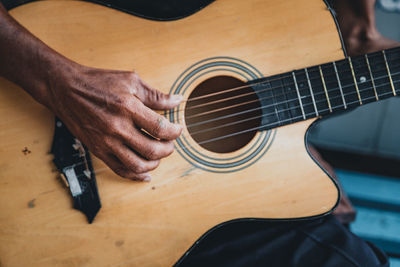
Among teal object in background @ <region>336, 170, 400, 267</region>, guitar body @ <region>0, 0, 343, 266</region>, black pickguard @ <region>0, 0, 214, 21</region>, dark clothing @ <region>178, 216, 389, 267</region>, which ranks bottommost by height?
teal object in background @ <region>336, 170, 400, 267</region>

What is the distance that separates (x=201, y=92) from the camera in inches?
36.9

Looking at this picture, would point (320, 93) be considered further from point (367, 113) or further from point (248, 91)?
point (367, 113)

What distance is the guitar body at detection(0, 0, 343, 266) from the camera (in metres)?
0.75

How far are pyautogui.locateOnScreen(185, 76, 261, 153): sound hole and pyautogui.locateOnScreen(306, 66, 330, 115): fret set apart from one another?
16 centimetres

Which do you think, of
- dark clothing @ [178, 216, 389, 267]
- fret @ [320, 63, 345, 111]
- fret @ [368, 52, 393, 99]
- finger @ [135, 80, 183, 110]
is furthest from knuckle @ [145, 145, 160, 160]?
fret @ [368, 52, 393, 99]

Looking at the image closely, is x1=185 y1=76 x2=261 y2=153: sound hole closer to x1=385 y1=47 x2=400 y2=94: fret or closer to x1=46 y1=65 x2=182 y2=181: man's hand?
x1=46 y1=65 x2=182 y2=181: man's hand

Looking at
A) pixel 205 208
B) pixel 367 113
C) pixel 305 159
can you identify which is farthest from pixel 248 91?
pixel 367 113

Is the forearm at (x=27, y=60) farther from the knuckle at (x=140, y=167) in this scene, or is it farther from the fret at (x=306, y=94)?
the fret at (x=306, y=94)

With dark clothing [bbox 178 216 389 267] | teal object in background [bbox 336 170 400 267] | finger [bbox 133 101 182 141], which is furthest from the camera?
teal object in background [bbox 336 170 400 267]

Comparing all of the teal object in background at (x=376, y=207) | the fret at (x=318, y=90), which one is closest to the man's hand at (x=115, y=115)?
the fret at (x=318, y=90)

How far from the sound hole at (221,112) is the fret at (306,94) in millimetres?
127

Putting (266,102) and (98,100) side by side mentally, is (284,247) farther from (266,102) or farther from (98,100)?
(98,100)

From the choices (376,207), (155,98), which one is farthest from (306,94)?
(376,207)

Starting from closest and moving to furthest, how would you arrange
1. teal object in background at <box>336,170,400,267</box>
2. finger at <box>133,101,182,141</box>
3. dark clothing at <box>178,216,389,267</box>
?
1. finger at <box>133,101,182,141</box>
2. dark clothing at <box>178,216,389,267</box>
3. teal object in background at <box>336,170,400,267</box>
